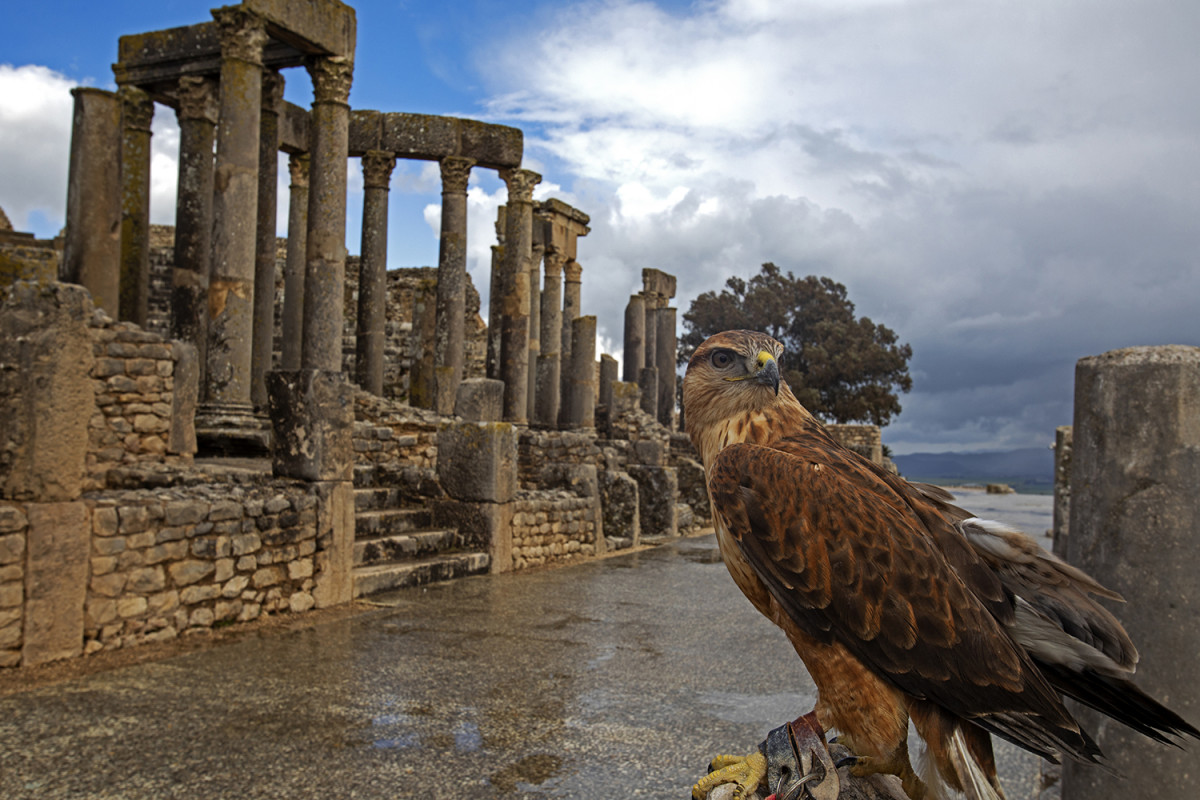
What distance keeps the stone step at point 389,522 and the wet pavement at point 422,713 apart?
6.84ft

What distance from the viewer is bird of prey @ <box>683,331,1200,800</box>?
1.59 metres

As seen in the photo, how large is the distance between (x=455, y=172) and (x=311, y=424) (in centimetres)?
1142

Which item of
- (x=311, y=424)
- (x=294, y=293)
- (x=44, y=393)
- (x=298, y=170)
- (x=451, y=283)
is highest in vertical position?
(x=298, y=170)

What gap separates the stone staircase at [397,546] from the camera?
29.3 ft

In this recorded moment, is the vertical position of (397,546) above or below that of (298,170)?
below

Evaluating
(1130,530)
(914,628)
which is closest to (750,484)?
(914,628)

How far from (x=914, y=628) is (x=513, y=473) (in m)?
9.48

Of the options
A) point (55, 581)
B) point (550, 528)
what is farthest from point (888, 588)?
point (550, 528)

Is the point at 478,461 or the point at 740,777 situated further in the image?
the point at 478,461

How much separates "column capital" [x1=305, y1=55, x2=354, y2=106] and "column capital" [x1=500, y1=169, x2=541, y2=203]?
231 inches

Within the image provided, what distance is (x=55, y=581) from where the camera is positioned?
18.5ft

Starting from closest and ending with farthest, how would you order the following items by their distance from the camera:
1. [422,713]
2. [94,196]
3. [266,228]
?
[422,713] → [94,196] → [266,228]

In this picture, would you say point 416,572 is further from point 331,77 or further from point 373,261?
point 373,261

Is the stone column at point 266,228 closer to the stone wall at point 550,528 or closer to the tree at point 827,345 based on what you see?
the stone wall at point 550,528
